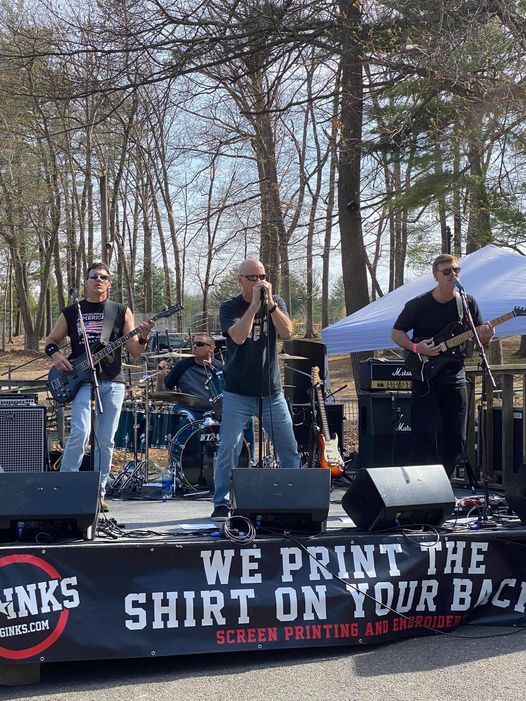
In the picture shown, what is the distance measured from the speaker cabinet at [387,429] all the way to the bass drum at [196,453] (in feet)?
5.73

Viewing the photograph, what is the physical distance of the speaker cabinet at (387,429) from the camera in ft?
29.6

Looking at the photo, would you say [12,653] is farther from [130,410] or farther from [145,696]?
[130,410]

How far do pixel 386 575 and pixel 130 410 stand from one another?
5.81 m

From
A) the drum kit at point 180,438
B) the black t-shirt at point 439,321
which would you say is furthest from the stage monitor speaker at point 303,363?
the black t-shirt at point 439,321

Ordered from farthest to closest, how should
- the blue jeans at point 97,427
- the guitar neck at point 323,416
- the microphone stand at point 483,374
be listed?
the guitar neck at point 323,416 → the blue jeans at point 97,427 → the microphone stand at point 483,374

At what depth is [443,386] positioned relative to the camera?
5.86m

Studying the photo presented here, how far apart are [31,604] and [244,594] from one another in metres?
1.01

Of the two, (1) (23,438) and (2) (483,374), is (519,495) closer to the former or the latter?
(2) (483,374)

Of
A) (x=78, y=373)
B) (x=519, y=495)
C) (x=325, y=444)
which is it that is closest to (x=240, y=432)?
(x=78, y=373)

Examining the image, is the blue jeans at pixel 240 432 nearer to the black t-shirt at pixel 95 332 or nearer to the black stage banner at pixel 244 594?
the black t-shirt at pixel 95 332

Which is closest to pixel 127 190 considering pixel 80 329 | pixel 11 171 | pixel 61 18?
pixel 11 171

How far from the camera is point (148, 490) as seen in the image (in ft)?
28.4

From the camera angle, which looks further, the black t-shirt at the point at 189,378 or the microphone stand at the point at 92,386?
the black t-shirt at the point at 189,378

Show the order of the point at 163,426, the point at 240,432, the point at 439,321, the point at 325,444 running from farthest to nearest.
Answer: the point at 325,444
the point at 163,426
the point at 439,321
the point at 240,432
